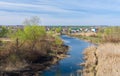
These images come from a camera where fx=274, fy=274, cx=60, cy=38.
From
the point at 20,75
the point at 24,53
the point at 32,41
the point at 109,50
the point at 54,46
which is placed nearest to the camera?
the point at 109,50

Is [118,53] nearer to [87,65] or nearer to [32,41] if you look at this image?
[87,65]

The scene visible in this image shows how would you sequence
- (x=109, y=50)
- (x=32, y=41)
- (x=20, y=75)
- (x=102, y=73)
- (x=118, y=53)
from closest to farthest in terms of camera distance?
1. (x=102, y=73)
2. (x=118, y=53)
3. (x=109, y=50)
4. (x=20, y=75)
5. (x=32, y=41)

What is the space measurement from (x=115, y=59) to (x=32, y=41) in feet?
112

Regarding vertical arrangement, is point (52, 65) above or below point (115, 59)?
below

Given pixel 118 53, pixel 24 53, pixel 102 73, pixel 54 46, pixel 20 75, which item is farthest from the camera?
pixel 54 46

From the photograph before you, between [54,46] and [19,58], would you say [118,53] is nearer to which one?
[19,58]

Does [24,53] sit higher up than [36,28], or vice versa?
[36,28]

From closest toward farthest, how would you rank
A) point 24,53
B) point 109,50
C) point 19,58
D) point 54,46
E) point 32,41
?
1. point 109,50
2. point 19,58
3. point 24,53
4. point 32,41
5. point 54,46

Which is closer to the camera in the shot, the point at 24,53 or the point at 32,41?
the point at 24,53

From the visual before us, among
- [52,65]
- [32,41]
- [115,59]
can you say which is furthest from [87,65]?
[115,59]

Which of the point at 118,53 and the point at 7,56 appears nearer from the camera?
the point at 118,53

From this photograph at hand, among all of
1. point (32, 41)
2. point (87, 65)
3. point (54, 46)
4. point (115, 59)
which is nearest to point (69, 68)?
point (87, 65)

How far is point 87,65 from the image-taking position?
1838 inches

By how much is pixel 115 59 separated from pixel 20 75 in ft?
58.8
